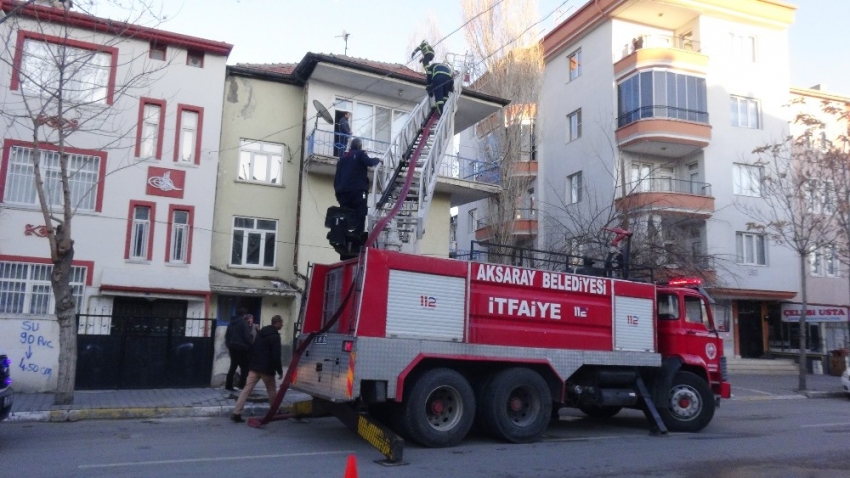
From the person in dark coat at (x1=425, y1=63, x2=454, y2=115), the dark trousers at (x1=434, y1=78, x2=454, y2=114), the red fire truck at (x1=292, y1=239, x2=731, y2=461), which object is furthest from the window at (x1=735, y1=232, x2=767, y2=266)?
the dark trousers at (x1=434, y1=78, x2=454, y2=114)

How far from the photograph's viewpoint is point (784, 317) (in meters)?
29.2

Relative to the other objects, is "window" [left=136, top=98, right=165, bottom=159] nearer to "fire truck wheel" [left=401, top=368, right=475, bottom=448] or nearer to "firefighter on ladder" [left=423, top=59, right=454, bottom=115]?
"firefighter on ladder" [left=423, top=59, right=454, bottom=115]

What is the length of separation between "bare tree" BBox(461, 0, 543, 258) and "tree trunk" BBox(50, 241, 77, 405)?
17447 mm

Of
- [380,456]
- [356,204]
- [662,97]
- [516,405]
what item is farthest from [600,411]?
[662,97]

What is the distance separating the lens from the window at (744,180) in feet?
96.1

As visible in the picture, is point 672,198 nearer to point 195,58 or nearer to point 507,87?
point 507,87

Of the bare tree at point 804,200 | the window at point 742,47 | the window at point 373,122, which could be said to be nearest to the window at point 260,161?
the window at point 373,122

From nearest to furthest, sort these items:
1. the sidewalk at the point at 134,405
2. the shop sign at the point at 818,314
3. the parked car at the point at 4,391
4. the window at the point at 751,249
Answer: the parked car at the point at 4,391 → the sidewalk at the point at 134,405 → the shop sign at the point at 818,314 → the window at the point at 751,249

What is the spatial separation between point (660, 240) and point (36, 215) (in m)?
19.1

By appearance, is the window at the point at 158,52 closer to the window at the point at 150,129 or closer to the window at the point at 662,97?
the window at the point at 150,129

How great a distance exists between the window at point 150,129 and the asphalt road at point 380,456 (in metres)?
9.94

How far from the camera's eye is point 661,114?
27828 mm

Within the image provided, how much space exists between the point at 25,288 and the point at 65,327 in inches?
242

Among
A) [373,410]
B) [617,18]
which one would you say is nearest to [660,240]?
[617,18]
